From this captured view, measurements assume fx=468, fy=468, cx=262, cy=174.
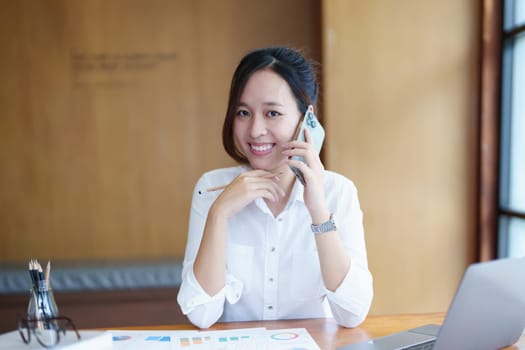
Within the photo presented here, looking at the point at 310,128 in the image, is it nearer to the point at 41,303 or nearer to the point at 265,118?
the point at 265,118

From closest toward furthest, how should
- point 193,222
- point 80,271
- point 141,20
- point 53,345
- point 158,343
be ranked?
point 53,345 < point 158,343 < point 193,222 < point 80,271 < point 141,20

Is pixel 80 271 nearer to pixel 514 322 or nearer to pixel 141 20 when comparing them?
pixel 141 20

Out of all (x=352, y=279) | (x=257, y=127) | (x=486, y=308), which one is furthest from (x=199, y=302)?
(x=486, y=308)

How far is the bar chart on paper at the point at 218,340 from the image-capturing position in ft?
3.38

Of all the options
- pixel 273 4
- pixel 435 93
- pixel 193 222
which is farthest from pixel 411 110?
pixel 193 222

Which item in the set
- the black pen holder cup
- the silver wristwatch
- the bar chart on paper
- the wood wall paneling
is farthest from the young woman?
the wood wall paneling

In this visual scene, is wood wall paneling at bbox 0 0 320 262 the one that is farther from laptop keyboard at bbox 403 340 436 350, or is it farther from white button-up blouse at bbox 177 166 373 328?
laptop keyboard at bbox 403 340 436 350

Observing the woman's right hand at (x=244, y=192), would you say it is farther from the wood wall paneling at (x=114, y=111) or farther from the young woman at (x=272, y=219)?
the wood wall paneling at (x=114, y=111)

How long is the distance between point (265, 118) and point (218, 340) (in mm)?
671

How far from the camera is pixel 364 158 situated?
276 cm

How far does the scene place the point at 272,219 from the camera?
1503mm

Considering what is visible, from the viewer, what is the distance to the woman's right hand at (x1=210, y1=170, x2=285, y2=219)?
1334mm

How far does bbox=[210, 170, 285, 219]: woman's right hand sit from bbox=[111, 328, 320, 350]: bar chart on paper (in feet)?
1.11

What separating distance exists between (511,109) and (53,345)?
101 inches
